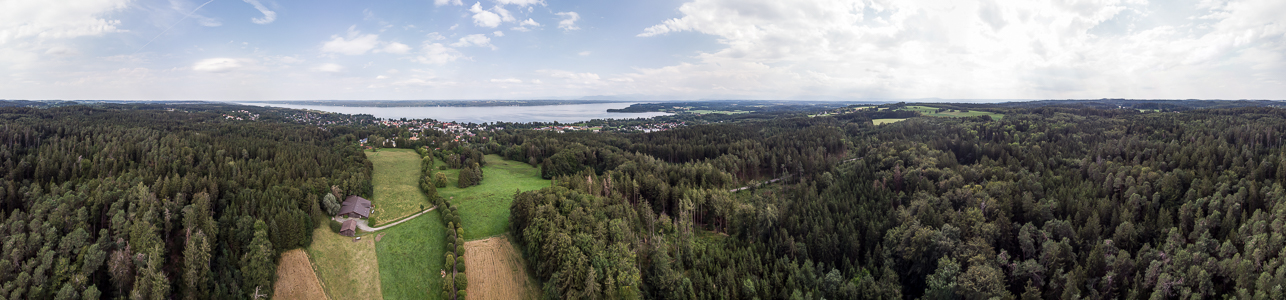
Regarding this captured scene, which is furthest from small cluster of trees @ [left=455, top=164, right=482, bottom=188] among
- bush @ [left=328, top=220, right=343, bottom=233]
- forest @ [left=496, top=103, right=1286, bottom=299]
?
bush @ [left=328, top=220, right=343, bottom=233]

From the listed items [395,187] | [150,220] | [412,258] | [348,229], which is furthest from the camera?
[395,187]

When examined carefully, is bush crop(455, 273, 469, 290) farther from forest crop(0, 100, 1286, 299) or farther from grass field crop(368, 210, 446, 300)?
grass field crop(368, 210, 446, 300)

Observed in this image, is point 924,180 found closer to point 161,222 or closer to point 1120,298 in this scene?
point 1120,298

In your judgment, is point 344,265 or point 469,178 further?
point 469,178

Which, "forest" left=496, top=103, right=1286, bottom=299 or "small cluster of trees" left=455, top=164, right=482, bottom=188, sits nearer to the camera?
"forest" left=496, top=103, right=1286, bottom=299

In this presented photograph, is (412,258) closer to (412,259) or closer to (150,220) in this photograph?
(412,259)

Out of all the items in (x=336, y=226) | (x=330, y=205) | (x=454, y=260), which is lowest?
(x=454, y=260)

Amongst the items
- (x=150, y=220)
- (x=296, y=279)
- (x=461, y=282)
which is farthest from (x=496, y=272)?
(x=150, y=220)
